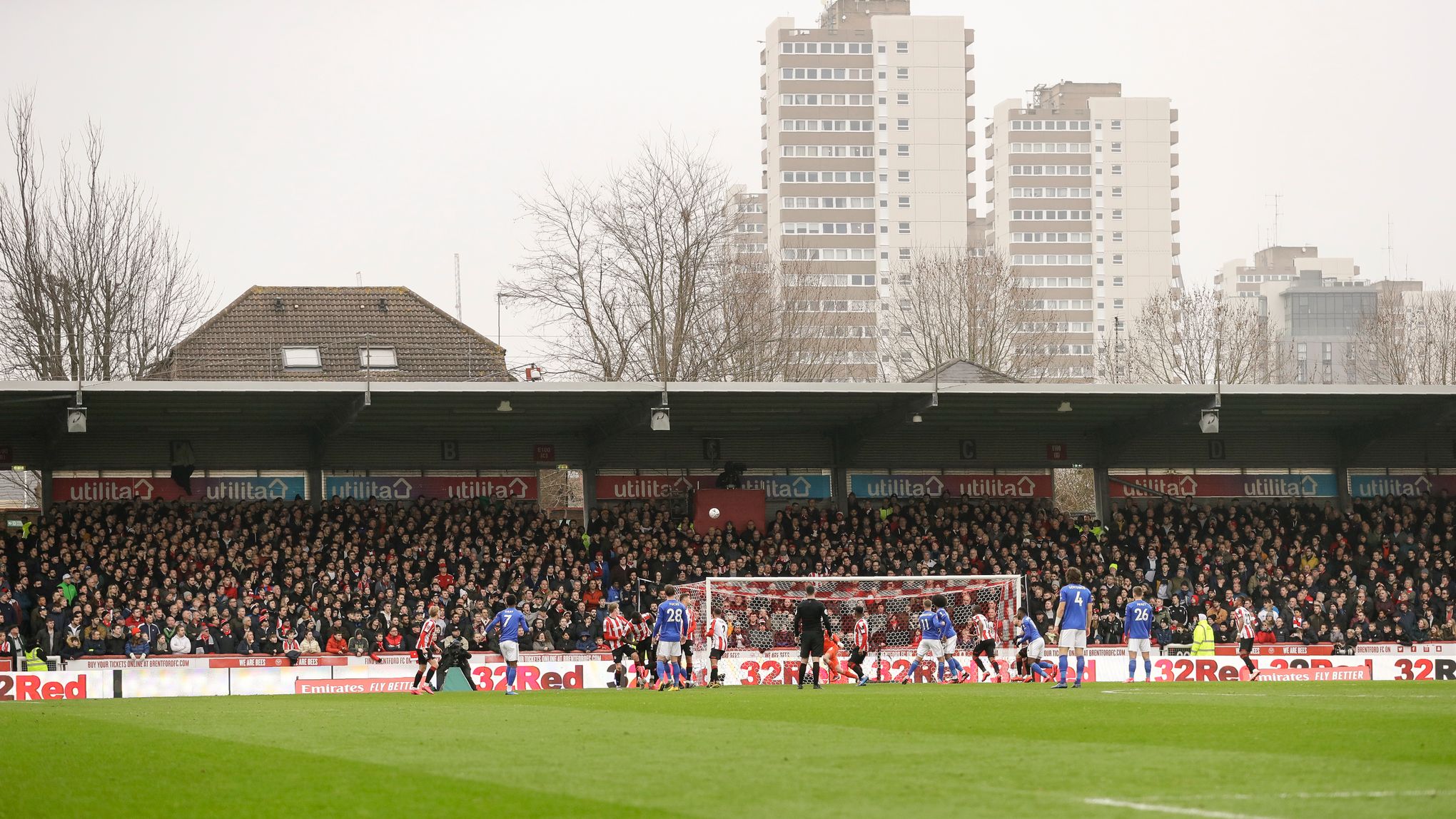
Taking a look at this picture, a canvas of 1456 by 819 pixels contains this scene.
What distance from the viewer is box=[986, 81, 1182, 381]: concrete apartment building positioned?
5842 inches

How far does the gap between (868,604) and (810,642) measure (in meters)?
8.75

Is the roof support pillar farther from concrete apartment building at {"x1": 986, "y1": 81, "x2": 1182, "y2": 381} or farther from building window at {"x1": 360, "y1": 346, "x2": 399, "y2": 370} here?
concrete apartment building at {"x1": 986, "y1": 81, "x2": 1182, "y2": 381}

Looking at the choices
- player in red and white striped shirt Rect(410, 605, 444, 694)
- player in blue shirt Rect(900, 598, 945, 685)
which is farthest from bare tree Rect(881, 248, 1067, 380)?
player in red and white striped shirt Rect(410, 605, 444, 694)

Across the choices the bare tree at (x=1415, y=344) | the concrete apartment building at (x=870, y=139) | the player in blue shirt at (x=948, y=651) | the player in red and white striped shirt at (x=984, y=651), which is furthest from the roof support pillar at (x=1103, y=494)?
the concrete apartment building at (x=870, y=139)

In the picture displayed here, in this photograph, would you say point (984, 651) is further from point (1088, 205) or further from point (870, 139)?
point (1088, 205)

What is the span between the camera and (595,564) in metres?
36.5

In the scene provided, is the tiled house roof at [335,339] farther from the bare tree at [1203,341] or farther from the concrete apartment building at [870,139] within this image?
the concrete apartment building at [870,139]

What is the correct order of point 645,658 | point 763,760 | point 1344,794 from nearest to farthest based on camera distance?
point 1344,794 < point 763,760 < point 645,658

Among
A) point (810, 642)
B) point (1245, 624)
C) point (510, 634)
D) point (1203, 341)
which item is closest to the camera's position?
point (810, 642)

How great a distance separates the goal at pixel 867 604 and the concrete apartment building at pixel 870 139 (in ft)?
330

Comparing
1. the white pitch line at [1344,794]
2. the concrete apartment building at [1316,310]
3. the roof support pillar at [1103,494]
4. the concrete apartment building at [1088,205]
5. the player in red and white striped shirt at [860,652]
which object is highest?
the concrete apartment building at [1088,205]

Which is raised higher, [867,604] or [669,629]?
[669,629]

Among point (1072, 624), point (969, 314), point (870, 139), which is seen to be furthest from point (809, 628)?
point (870, 139)

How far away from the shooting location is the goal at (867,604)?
1337 inches
